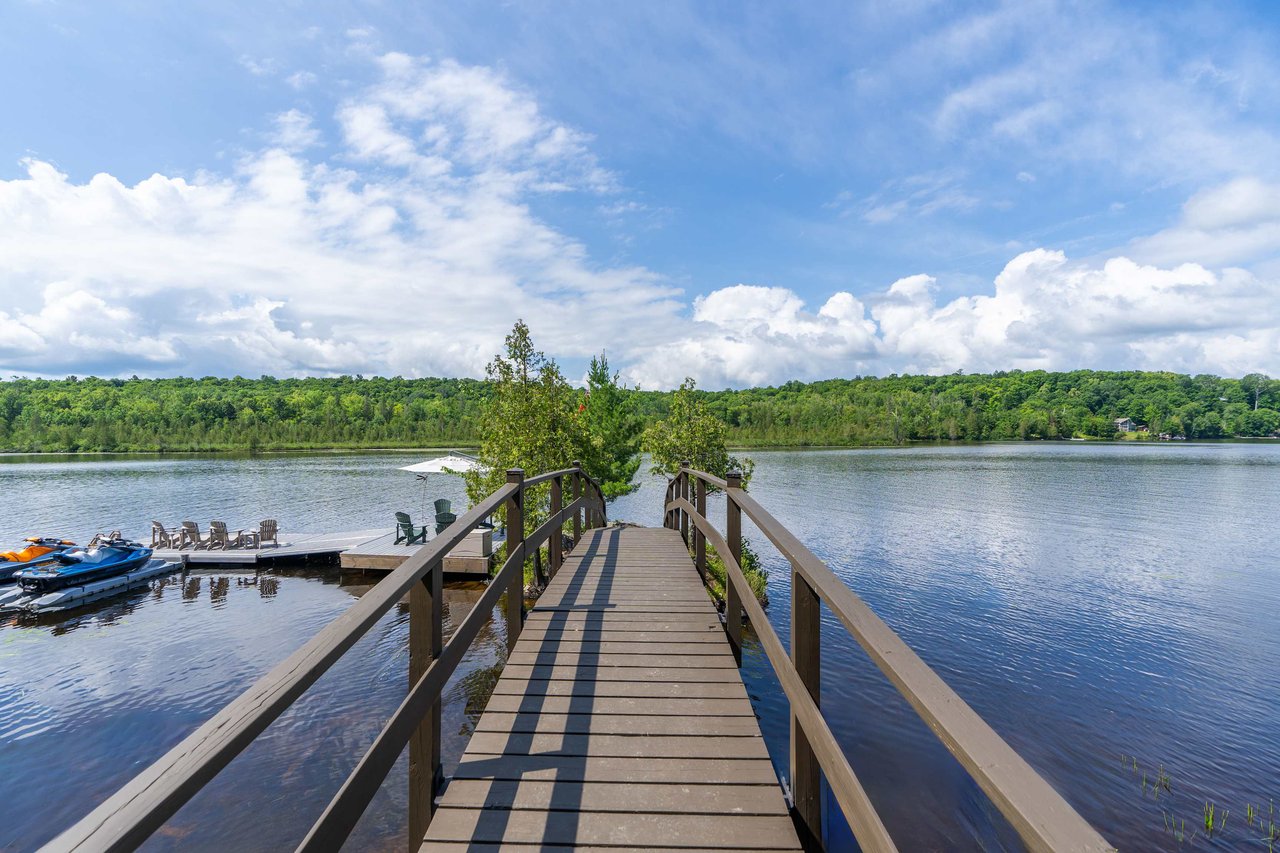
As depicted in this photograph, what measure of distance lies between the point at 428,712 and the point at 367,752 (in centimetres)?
36

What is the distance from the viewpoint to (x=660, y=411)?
84.9 m

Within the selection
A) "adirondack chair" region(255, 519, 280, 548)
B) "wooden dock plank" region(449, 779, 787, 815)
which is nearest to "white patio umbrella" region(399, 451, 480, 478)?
"adirondack chair" region(255, 519, 280, 548)

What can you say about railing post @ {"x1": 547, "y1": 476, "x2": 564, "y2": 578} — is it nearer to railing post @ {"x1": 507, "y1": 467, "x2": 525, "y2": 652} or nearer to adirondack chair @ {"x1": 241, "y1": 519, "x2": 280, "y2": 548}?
railing post @ {"x1": 507, "y1": 467, "x2": 525, "y2": 652}

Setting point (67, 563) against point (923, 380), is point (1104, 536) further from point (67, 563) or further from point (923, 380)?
point (923, 380)

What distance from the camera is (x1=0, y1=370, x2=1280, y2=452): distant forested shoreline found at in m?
72.0

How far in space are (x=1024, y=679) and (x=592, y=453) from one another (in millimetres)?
10246

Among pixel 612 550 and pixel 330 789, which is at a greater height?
pixel 612 550

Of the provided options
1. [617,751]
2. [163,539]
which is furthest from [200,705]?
[163,539]

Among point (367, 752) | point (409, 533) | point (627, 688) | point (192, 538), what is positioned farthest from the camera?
point (192, 538)

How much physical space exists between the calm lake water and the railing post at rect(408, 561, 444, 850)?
13.4 ft

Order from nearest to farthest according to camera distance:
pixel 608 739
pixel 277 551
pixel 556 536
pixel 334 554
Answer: pixel 608 739, pixel 556 536, pixel 277 551, pixel 334 554

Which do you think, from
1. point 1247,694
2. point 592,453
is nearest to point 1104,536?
point 1247,694

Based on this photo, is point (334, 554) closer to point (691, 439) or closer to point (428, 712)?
point (691, 439)

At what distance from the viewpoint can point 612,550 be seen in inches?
317
